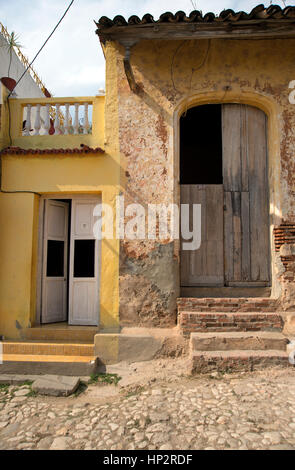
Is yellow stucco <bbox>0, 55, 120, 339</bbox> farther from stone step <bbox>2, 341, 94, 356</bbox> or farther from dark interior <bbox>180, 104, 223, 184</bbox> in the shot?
dark interior <bbox>180, 104, 223, 184</bbox>

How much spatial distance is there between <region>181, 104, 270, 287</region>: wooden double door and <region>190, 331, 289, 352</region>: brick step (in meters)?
1.15

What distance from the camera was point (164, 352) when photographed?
16.4 feet

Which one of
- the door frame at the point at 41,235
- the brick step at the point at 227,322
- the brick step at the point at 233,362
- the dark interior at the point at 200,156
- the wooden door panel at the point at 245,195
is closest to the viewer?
the brick step at the point at 233,362

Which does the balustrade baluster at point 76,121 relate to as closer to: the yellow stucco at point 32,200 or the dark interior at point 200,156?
the yellow stucco at point 32,200

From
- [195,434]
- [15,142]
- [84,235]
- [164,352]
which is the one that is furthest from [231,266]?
[15,142]

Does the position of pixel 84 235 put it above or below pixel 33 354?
above

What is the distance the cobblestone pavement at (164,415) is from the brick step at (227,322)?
2.32 feet

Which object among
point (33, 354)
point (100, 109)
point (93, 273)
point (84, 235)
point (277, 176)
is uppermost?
point (100, 109)

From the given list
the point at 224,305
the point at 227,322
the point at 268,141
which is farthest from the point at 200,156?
the point at 227,322

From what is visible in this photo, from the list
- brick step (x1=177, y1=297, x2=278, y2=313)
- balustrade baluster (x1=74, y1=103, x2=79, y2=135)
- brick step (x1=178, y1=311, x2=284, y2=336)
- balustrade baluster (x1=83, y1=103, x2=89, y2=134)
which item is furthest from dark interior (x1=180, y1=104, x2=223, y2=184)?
brick step (x1=178, y1=311, x2=284, y2=336)

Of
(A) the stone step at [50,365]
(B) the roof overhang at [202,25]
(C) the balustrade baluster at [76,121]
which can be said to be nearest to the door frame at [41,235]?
(A) the stone step at [50,365]

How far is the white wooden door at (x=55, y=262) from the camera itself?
6094 mm

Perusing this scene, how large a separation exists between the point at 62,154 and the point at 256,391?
15.4ft
